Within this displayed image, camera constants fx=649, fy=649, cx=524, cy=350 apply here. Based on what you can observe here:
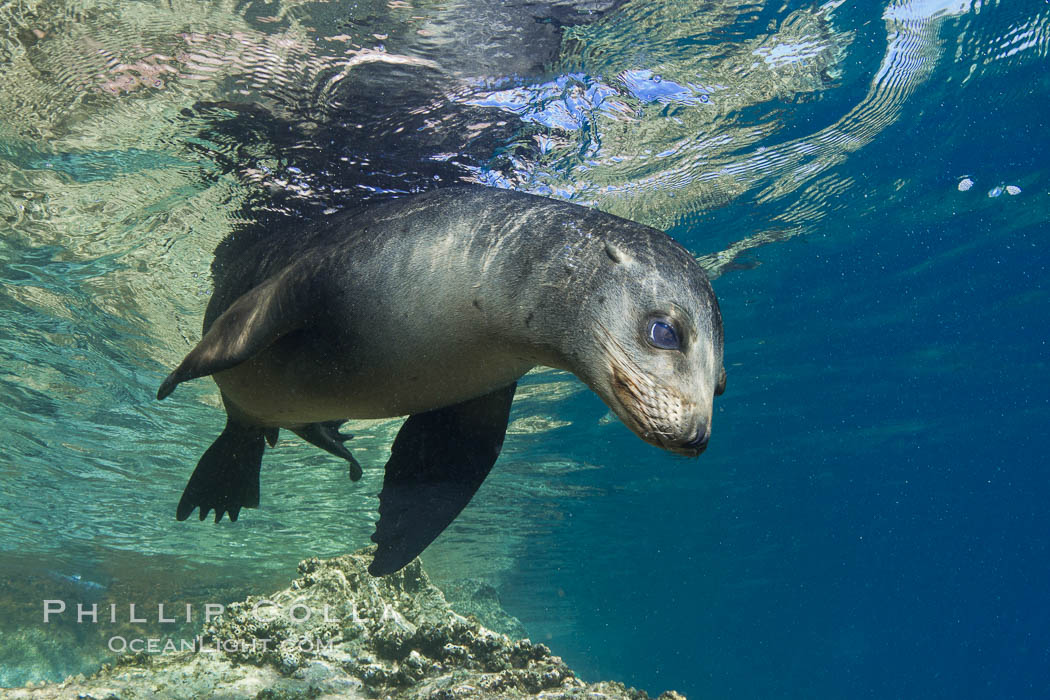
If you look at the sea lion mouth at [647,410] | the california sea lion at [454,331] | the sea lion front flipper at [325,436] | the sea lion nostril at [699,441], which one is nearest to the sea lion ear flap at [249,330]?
the california sea lion at [454,331]

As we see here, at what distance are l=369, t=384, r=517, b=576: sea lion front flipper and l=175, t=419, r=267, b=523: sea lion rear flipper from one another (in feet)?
5.46

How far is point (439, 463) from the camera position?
386 cm

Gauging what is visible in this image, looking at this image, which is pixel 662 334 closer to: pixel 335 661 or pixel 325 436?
pixel 325 436

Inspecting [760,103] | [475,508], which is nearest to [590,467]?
[475,508]

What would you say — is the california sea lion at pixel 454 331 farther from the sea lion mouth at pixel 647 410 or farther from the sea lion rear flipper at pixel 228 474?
the sea lion rear flipper at pixel 228 474

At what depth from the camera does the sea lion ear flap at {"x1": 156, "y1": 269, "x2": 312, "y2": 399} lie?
3221mm

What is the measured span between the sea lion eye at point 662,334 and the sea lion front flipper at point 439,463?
153cm

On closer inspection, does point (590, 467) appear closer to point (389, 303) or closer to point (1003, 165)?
point (1003, 165)

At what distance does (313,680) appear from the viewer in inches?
207

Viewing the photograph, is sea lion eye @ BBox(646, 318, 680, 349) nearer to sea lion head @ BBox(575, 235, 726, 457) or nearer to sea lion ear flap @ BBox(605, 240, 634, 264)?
sea lion head @ BBox(575, 235, 726, 457)

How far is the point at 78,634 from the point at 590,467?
1643 cm

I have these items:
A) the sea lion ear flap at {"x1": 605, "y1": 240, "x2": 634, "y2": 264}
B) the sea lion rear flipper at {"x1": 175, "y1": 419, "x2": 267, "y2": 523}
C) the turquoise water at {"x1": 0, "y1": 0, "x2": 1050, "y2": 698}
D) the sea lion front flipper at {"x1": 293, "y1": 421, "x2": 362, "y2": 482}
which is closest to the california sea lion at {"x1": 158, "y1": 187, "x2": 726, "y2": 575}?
the sea lion ear flap at {"x1": 605, "y1": 240, "x2": 634, "y2": 264}

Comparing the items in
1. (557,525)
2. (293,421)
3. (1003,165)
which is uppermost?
(1003,165)

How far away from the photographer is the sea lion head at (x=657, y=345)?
7.02 feet
